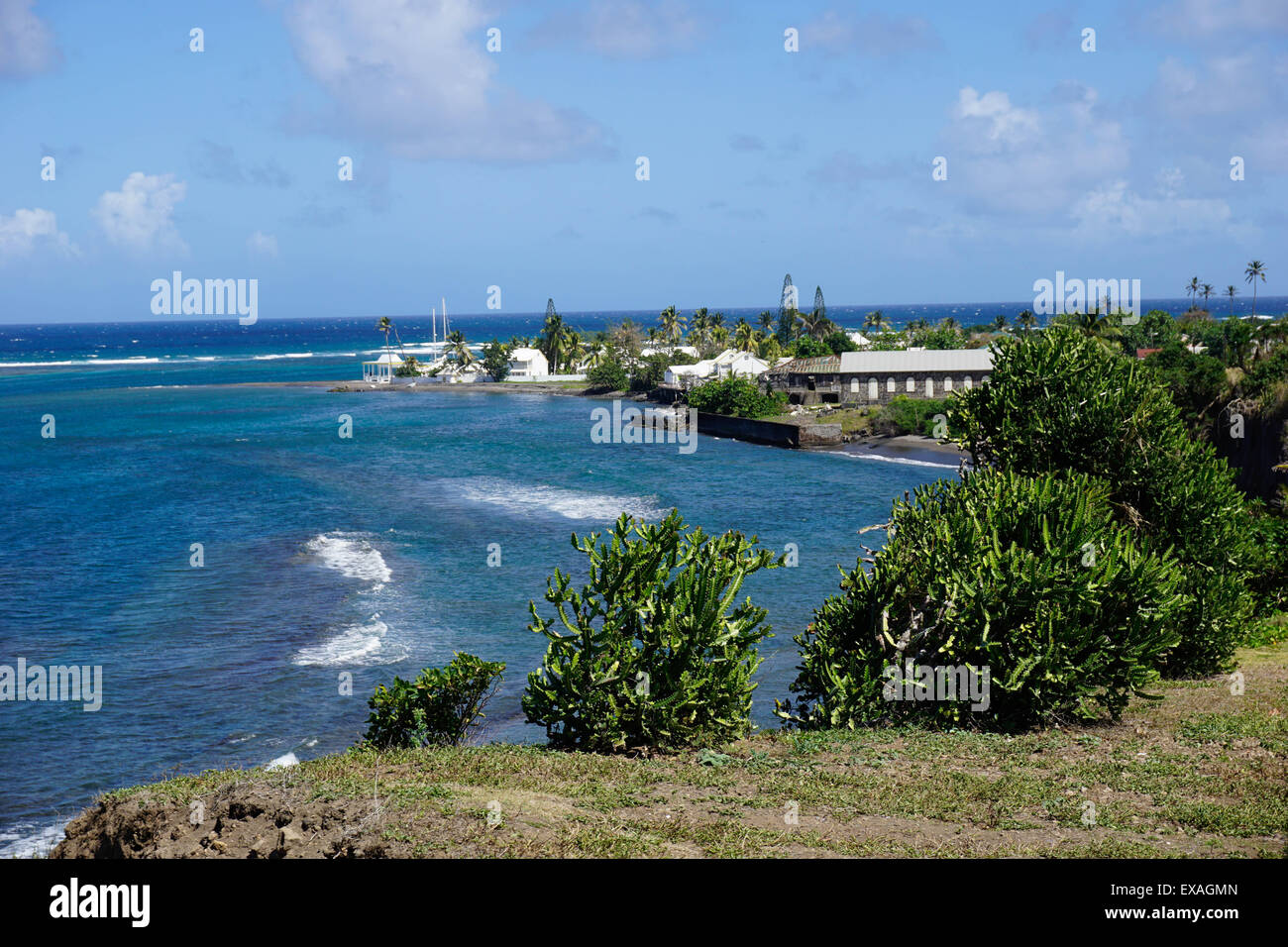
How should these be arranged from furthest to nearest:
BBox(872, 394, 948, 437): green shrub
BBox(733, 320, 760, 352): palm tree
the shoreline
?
BBox(733, 320, 760, 352): palm tree, BBox(872, 394, 948, 437): green shrub, the shoreline

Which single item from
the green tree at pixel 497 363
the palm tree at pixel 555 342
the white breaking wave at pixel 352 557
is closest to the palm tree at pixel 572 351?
the palm tree at pixel 555 342

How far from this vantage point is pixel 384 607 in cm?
3703

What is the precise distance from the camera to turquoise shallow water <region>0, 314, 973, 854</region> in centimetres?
2588

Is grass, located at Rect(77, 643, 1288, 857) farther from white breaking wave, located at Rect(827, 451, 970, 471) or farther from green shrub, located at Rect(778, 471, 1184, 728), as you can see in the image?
white breaking wave, located at Rect(827, 451, 970, 471)

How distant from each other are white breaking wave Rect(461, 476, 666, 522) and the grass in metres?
35.6

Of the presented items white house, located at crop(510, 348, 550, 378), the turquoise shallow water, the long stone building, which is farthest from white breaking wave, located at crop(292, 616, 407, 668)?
white house, located at crop(510, 348, 550, 378)

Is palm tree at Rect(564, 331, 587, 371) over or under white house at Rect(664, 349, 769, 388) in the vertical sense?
over

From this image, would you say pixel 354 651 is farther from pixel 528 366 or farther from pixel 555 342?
pixel 555 342

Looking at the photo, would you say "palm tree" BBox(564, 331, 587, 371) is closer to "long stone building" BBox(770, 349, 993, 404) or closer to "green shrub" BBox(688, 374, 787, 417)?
"green shrub" BBox(688, 374, 787, 417)

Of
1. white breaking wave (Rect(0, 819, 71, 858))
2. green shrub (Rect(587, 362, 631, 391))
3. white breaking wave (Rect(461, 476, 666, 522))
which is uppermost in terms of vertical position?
green shrub (Rect(587, 362, 631, 391))

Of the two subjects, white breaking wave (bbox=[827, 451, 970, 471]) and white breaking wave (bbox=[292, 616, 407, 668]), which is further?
white breaking wave (bbox=[827, 451, 970, 471])

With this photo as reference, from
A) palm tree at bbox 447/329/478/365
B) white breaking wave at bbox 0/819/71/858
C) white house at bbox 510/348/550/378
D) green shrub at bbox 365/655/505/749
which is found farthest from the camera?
palm tree at bbox 447/329/478/365

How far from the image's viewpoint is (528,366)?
149 meters

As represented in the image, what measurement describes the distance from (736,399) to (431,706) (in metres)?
78.6
